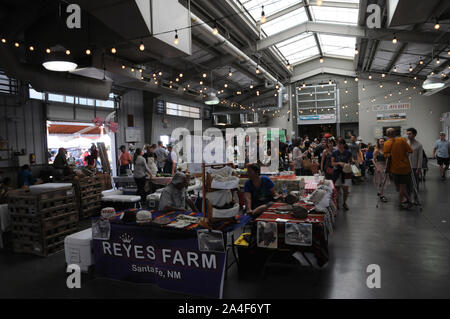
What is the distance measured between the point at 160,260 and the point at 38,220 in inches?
85.6

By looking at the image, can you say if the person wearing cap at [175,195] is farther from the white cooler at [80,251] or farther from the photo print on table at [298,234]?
the photo print on table at [298,234]

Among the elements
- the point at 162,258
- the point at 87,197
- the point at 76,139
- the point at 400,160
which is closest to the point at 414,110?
the point at 400,160

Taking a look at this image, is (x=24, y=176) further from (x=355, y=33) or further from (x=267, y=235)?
(x=355, y=33)

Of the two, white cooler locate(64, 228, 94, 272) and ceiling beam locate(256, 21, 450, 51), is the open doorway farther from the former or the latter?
ceiling beam locate(256, 21, 450, 51)

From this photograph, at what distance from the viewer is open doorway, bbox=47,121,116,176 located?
9539 millimetres

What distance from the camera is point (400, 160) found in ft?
19.3

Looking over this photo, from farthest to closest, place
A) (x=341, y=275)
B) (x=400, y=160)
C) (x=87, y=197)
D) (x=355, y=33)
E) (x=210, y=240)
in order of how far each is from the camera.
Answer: (x=355, y=33) < (x=87, y=197) < (x=400, y=160) < (x=341, y=275) < (x=210, y=240)

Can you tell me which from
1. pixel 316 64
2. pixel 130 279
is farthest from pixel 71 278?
pixel 316 64

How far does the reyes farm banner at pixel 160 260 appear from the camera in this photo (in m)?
2.90

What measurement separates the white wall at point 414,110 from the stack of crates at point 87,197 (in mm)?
17162

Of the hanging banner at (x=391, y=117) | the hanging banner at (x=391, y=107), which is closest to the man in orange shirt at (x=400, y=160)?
the hanging banner at (x=391, y=117)

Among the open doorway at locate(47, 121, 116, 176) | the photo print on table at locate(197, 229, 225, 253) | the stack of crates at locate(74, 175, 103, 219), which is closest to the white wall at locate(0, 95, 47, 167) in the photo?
the open doorway at locate(47, 121, 116, 176)

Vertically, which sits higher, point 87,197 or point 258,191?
point 258,191

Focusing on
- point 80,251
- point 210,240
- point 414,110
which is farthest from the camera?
point 414,110
